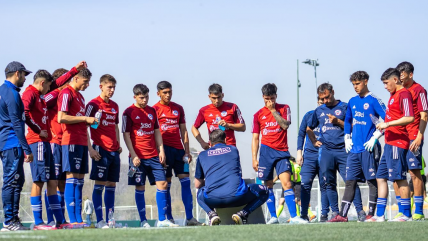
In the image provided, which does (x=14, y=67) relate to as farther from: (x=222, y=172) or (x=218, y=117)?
(x=218, y=117)

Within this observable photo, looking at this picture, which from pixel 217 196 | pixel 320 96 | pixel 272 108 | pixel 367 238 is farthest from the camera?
pixel 320 96

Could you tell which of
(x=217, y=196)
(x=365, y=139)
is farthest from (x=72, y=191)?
(x=365, y=139)

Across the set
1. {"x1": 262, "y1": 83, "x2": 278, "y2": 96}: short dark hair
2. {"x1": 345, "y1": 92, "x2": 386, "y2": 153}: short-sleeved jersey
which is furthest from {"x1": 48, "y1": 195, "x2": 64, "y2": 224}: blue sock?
{"x1": 345, "y1": 92, "x2": 386, "y2": 153}: short-sleeved jersey

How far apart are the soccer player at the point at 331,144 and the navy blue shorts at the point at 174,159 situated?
8.27 feet

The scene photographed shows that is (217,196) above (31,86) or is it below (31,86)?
below

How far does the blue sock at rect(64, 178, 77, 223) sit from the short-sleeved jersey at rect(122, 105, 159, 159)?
1.61 metres

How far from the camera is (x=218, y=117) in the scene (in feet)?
36.6

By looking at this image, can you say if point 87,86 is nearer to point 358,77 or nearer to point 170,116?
point 170,116

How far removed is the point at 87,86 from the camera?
966 cm

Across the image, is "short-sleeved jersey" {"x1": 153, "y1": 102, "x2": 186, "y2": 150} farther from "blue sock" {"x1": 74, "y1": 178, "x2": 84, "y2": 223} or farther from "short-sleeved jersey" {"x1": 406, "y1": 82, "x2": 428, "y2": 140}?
"short-sleeved jersey" {"x1": 406, "y1": 82, "x2": 428, "y2": 140}

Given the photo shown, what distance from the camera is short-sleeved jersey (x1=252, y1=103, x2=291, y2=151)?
10.5 m

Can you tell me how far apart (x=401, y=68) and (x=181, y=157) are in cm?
411

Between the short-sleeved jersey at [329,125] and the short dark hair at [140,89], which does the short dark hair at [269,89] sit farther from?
the short dark hair at [140,89]

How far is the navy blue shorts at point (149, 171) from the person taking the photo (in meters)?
10.4
